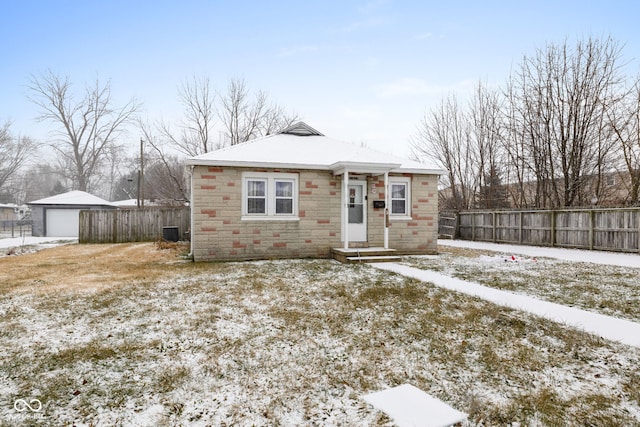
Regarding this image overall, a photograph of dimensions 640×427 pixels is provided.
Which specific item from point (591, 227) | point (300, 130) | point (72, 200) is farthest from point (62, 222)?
point (591, 227)

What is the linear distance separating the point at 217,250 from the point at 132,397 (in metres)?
7.71

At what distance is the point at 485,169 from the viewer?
2169 centimetres

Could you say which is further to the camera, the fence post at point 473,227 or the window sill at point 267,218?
the fence post at point 473,227

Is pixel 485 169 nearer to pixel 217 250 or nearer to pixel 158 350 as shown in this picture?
pixel 217 250

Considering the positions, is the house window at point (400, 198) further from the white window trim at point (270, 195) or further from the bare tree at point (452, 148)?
the bare tree at point (452, 148)

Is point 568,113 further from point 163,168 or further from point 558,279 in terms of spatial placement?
point 163,168

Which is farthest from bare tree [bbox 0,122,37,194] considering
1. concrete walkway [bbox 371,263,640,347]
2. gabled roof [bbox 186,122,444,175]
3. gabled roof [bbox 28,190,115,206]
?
concrete walkway [bbox 371,263,640,347]

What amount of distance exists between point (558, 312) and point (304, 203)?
24.0 ft

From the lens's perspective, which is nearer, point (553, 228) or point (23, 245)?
point (553, 228)

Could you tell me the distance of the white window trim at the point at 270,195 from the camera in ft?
34.9

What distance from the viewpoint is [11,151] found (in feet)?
124

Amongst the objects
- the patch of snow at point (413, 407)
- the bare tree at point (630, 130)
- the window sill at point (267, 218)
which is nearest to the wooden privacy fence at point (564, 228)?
the bare tree at point (630, 130)

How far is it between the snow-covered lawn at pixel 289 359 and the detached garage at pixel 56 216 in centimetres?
1929

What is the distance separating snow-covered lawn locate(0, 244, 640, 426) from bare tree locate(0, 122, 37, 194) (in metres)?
41.2
